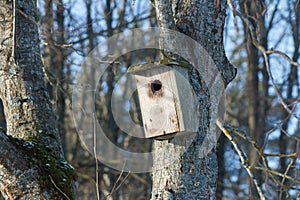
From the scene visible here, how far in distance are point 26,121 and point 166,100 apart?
0.88 meters

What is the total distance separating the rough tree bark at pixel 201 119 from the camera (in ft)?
11.0

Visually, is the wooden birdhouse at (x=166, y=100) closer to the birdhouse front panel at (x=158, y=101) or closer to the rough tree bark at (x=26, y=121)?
the birdhouse front panel at (x=158, y=101)

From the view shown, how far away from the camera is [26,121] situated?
3.71 meters

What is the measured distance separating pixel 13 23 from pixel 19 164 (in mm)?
927

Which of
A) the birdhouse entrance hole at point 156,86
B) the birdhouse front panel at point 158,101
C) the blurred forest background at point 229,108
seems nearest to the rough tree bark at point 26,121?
the birdhouse front panel at point 158,101

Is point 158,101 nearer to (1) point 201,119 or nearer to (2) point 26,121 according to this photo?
(1) point 201,119

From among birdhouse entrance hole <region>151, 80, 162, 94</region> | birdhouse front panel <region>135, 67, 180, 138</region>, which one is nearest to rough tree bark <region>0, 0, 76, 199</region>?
birdhouse front panel <region>135, 67, 180, 138</region>

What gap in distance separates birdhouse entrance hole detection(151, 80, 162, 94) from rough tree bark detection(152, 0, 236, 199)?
23 cm

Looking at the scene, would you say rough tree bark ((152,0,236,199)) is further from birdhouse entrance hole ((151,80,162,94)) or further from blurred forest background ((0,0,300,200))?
blurred forest background ((0,0,300,200))

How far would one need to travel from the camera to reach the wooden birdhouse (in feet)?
11.3

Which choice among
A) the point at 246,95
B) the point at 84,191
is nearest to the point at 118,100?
the point at 84,191

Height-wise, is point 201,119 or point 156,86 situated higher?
point 156,86

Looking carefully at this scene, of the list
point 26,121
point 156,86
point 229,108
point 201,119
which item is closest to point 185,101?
point 201,119

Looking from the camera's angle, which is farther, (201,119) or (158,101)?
(158,101)
